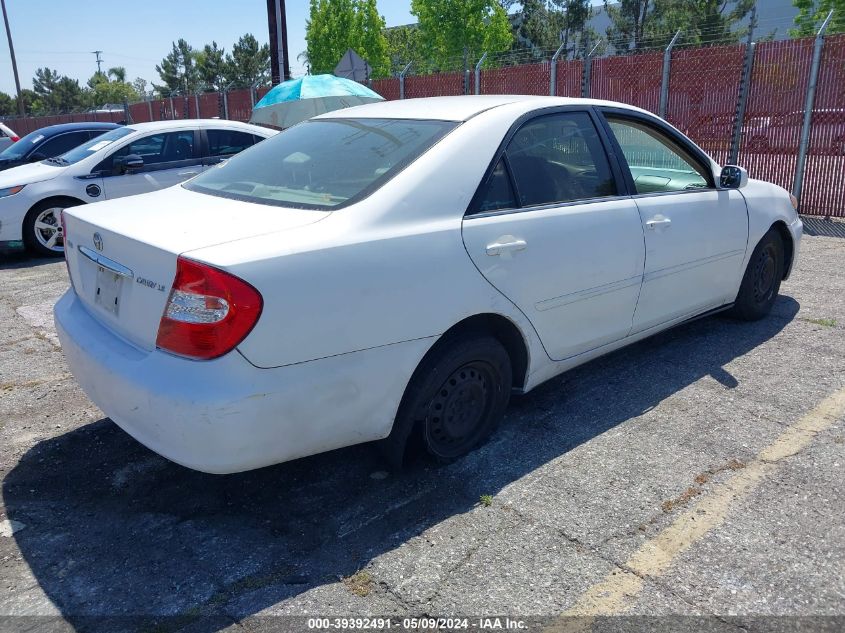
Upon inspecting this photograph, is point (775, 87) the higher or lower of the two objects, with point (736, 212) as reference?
higher

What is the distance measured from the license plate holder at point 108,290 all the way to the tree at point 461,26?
120 feet

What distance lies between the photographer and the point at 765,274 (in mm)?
5230

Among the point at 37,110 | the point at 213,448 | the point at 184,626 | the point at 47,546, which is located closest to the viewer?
the point at 184,626

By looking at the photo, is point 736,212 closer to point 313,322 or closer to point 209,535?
point 313,322

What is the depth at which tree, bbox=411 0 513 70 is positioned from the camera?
37844mm

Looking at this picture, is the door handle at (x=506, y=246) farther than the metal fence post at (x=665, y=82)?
No

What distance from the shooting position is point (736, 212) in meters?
4.63

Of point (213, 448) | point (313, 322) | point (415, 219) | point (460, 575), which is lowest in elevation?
point (460, 575)

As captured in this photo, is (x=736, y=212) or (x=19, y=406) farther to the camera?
(x=736, y=212)

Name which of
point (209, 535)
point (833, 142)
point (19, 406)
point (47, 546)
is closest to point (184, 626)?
point (209, 535)

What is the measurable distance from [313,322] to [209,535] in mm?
1014

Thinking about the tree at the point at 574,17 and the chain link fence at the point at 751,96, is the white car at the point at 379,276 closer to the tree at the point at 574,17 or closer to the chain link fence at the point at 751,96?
the chain link fence at the point at 751,96

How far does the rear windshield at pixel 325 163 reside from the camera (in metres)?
3.08

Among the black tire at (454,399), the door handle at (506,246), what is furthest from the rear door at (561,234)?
the black tire at (454,399)
